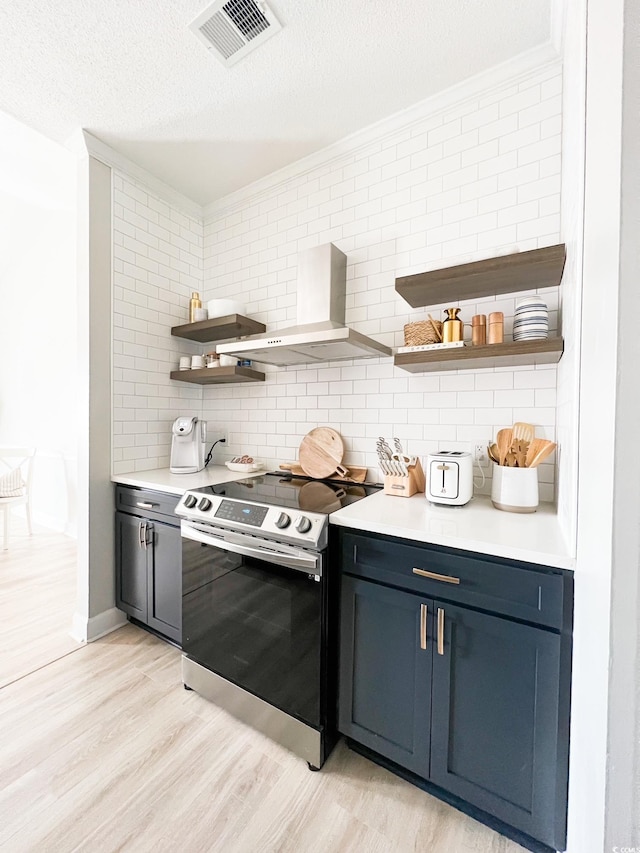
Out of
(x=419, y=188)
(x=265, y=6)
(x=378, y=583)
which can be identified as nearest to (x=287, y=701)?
(x=378, y=583)

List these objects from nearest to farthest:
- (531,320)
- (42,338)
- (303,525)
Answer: (303,525) → (531,320) → (42,338)

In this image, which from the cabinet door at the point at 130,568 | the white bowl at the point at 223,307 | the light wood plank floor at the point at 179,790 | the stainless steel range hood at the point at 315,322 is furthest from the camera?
the white bowl at the point at 223,307

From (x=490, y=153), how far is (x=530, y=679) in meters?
2.14

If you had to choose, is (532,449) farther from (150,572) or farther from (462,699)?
(150,572)

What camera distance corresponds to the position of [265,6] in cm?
145

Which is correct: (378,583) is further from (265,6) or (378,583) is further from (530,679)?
(265,6)

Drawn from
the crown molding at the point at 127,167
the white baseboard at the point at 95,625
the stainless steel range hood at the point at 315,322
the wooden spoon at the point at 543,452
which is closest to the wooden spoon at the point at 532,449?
the wooden spoon at the point at 543,452

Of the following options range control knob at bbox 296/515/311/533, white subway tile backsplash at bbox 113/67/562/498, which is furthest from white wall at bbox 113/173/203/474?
range control knob at bbox 296/515/311/533

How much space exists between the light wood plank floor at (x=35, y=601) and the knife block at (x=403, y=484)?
1.99 metres

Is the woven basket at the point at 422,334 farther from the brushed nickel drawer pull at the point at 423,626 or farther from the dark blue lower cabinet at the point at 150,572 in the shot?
the dark blue lower cabinet at the point at 150,572

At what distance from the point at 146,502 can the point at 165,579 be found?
435mm

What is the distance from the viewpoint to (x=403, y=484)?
68.7 inches

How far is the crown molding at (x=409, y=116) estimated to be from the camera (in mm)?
1645

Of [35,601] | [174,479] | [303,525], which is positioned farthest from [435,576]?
[35,601]
